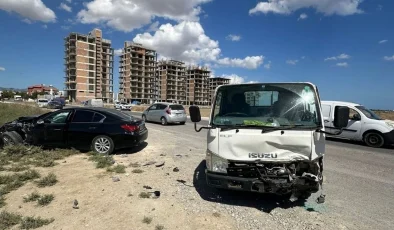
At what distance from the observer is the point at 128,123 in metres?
8.31

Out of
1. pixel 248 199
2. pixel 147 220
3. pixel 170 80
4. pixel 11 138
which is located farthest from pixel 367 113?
pixel 170 80

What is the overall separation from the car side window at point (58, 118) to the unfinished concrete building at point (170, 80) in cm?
12024

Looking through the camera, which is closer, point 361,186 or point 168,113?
point 361,186

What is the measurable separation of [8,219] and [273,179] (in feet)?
12.9

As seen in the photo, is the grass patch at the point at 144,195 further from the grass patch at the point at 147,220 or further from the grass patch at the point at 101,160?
the grass patch at the point at 101,160

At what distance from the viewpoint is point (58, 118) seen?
8.31m

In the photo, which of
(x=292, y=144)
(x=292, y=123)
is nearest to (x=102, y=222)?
(x=292, y=144)

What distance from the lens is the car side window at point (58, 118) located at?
825 cm

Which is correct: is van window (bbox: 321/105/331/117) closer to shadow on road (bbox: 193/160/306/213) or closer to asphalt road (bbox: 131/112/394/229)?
asphalt road (bbox: 131/112/394/229)

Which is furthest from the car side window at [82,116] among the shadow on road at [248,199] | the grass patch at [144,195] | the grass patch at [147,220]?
the grass patch at [147,220]

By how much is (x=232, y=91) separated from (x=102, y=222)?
10.5ft

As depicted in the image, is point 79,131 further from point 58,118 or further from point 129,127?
point 129,127

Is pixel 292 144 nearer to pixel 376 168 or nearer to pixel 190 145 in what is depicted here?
pixel 376 168

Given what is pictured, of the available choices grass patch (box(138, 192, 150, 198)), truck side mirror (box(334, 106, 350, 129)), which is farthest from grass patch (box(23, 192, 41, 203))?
truck side mirror (box(334, 106, 350, 129))
